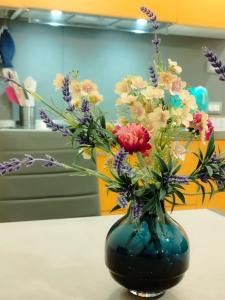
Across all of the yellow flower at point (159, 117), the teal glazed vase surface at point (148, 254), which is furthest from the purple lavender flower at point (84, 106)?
the teal glazed vase surface at point (148, 254)

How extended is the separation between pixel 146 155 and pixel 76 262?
13.5 inches

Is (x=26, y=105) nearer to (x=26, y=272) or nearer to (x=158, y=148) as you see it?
(x=26, y=272)

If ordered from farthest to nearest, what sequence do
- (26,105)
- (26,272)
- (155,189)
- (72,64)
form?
(72,64) → (26,105) → (26,272) → (155,189)

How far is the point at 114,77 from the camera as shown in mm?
2844

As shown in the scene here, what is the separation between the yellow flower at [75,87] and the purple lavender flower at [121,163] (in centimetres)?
14

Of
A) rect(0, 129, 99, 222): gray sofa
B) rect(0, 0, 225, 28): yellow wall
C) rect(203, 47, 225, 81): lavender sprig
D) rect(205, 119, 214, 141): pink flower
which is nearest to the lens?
rect(203, 47, 225, 81): lavender sprig

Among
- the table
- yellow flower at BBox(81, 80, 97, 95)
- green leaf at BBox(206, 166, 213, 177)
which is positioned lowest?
the table

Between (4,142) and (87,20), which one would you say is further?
(87,20)

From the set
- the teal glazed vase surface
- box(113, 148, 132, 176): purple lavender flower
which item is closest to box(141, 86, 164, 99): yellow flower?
box(113, 148, 132, 176): purple lavender flower

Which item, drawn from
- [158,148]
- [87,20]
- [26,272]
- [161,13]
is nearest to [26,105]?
[87,20]

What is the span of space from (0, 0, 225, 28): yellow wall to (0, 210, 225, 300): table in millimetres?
1452

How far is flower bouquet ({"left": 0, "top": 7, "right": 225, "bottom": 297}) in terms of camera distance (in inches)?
25.7

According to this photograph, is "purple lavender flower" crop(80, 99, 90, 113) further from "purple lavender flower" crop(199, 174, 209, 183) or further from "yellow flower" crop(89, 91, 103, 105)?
"purple lavender flower" crop(199, 174, 209, 183)

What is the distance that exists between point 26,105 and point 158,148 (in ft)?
6.33
